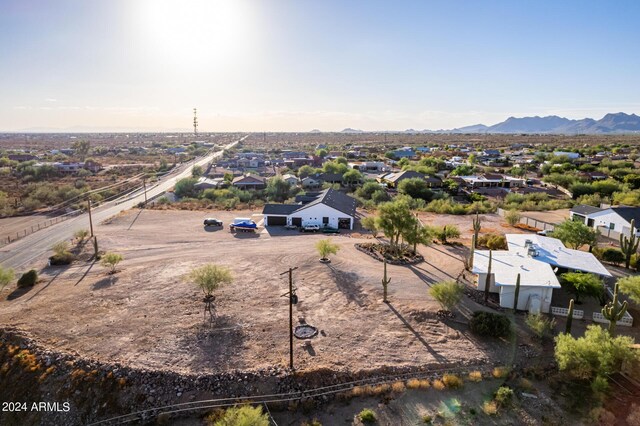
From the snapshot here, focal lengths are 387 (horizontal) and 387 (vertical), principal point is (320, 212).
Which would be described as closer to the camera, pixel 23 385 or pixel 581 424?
pixel 581 424

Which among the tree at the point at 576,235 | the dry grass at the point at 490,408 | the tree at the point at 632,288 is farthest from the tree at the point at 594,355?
the tree at the point at 576,235

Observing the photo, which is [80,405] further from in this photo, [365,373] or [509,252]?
[509,252]

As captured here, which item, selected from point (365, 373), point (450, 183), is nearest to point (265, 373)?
point (365, 373)

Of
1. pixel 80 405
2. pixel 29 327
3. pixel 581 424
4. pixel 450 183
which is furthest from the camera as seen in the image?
pixel 450 183

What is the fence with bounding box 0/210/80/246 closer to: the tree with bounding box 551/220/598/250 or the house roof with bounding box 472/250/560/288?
the house roof with bounding box 472/250/560/288

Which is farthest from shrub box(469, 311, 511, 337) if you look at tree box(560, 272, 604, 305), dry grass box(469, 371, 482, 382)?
tree box(560, 272, 604, 305)

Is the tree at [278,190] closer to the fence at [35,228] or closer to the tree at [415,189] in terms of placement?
the tree at [415,189]

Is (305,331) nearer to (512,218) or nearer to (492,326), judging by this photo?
(492,326)
